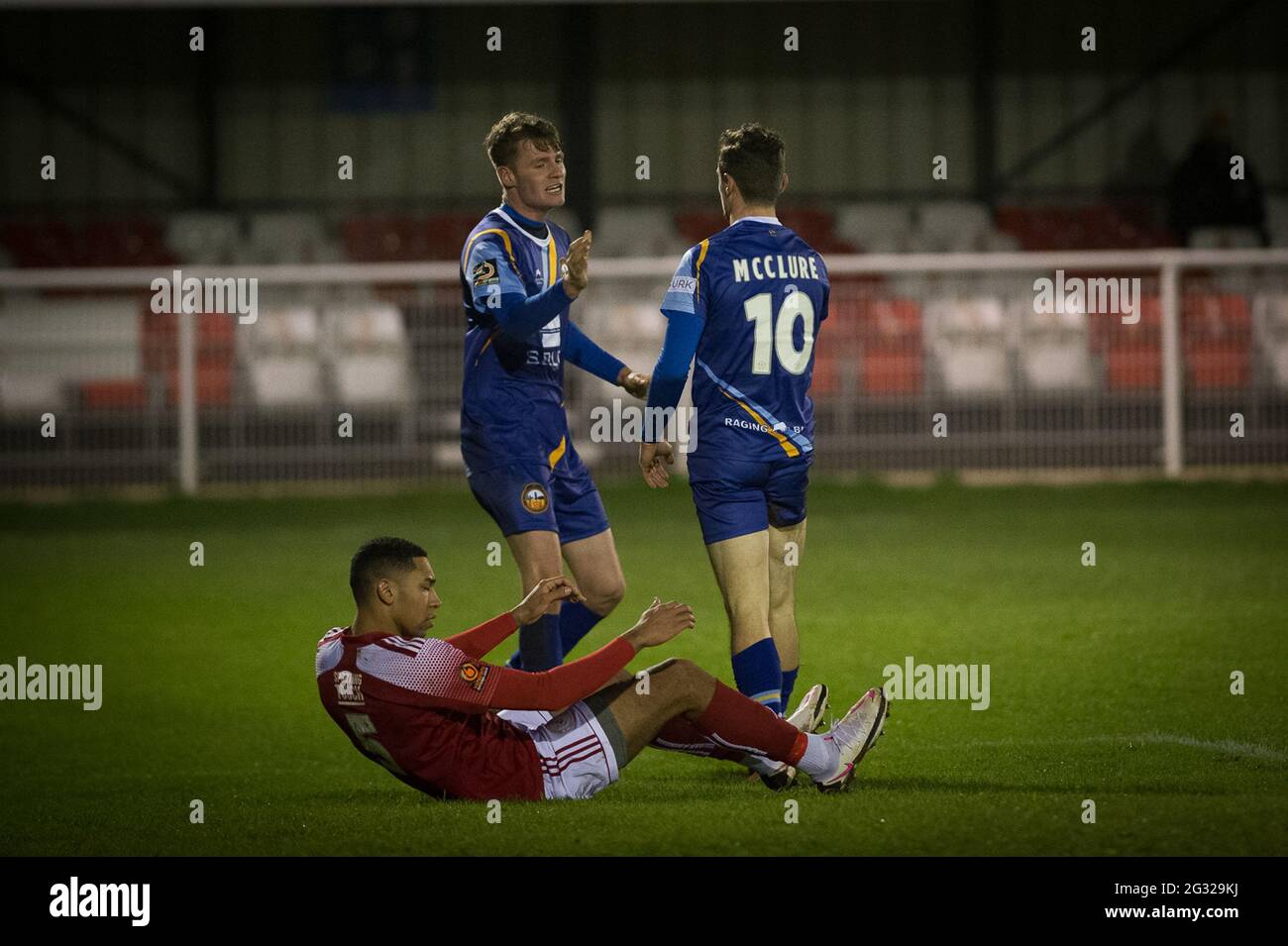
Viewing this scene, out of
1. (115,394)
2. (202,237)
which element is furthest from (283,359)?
(202,237)

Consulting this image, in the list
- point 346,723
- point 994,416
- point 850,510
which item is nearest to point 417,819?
point 346,723

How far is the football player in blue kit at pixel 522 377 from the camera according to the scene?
256 inches

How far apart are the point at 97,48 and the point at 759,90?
23.0 ft

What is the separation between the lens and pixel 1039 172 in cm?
2064

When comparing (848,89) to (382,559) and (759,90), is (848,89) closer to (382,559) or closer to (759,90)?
(759,90)

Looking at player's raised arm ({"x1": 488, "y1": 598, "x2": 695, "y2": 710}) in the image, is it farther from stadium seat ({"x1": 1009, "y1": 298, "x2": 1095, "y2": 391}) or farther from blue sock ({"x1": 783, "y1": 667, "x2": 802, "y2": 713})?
stadium seat ({"x1": 1009, "y1": 298, "x2": 1095, "y2": 391})

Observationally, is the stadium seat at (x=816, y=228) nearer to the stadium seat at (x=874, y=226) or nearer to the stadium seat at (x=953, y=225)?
the stadium seat at (x=874, y=226)

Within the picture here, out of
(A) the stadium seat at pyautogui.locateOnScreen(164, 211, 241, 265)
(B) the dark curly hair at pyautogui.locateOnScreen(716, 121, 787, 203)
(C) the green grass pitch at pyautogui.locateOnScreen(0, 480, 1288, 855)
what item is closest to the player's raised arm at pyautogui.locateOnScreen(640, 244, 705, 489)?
(B) the dark curly hair at pyautogui.locateOnScreen(716, 121, 787, 203)

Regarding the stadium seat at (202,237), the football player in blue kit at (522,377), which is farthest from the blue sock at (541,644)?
the stadium seat at (202,237)

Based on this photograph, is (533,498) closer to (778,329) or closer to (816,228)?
(778,329)

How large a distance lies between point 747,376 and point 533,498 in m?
0.95

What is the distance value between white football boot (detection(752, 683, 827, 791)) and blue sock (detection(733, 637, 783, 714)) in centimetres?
9

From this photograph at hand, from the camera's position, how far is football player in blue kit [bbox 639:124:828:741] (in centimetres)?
598

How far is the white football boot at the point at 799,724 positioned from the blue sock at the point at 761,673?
90 millimetres
